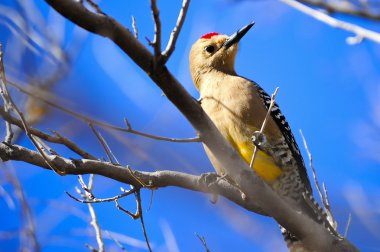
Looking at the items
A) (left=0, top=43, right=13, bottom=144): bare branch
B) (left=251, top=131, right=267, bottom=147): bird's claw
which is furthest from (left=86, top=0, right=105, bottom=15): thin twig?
(left=251, top=131, right=267, bottom=147): bird's claw

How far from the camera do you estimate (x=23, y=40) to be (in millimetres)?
3213

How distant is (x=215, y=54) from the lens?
6902mm

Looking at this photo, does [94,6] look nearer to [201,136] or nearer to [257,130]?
[201,136]

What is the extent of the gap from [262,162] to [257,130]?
1.14ft

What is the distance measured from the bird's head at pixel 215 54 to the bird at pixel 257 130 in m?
0.02

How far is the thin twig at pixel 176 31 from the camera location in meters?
2.80

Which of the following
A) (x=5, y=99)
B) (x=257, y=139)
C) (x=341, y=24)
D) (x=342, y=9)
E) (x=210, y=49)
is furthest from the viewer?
(x=210, y=49)

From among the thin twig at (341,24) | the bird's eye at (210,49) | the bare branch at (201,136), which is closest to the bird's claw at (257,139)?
the bare branch at (201,136)

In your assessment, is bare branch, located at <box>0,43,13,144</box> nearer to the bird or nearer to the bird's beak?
the bird

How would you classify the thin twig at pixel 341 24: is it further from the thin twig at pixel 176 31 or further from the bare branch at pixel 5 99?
the bare branch at pixel 5 99

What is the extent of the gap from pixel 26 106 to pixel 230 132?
2700mm

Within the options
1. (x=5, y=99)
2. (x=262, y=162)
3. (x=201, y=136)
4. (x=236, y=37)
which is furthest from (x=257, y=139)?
(x=236, y=37)

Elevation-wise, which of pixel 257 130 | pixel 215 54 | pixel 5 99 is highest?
pixel 215 54

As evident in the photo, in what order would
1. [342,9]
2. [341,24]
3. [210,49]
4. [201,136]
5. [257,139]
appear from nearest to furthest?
[342,9], [341,24], [201,136], [257,139], [210,49]
